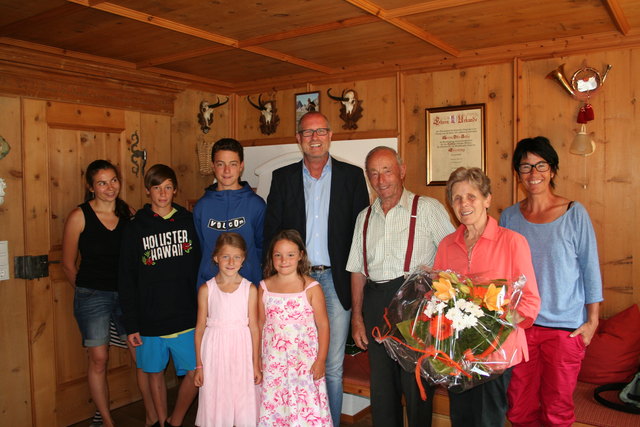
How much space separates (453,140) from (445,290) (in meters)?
2.21

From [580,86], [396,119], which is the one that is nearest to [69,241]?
[396,119]

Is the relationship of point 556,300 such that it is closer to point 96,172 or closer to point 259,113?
point 96,172

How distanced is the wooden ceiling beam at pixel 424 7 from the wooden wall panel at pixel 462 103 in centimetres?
113

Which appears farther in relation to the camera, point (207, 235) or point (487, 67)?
point (487, 67)

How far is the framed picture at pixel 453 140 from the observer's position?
3.82 m

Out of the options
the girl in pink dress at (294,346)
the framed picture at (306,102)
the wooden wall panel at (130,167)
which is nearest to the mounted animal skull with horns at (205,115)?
the wooden wall panel at (130,167)

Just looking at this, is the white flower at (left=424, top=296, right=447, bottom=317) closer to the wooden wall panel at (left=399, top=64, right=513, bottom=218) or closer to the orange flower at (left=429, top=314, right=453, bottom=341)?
the orange flower at (left=429, top=314, right=453, bottom=341)

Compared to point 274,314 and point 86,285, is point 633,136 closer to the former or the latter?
point 274,314

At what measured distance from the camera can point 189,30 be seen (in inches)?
124

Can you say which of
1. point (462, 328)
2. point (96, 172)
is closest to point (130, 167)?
point (96, 172)

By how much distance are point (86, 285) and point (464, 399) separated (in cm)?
229

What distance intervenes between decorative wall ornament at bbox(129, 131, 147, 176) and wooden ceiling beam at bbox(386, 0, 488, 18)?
2212mm

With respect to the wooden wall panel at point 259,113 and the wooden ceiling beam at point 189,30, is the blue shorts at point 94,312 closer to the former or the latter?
the wooden ceiling beam at point 189,30

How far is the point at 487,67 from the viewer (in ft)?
12.4
